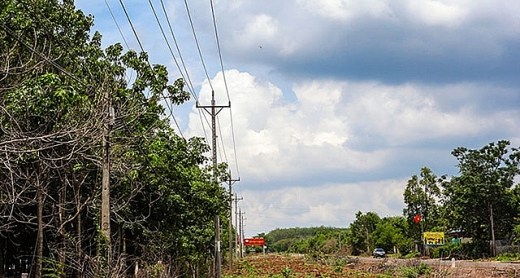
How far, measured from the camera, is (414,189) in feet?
258

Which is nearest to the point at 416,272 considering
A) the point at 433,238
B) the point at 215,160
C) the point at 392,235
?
the point at 215,160

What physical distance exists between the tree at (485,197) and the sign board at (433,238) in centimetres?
923

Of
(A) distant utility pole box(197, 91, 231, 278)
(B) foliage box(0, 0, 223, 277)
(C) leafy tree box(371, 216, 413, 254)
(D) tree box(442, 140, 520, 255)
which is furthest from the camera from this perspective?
(C) leafy tree box(371, 216, 413, 254)

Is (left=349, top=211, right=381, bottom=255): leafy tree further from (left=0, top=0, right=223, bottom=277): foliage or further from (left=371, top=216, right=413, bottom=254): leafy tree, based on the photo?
(left=0, top=0, right=223, bottom=277): foliage

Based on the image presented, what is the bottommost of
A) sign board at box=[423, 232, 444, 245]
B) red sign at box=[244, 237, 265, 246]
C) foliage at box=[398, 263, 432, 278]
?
foliage at box=[398, 263, 432, 278]

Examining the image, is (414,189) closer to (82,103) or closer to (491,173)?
(491,173)

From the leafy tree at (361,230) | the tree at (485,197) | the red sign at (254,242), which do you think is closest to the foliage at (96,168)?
the tree at (485,197)

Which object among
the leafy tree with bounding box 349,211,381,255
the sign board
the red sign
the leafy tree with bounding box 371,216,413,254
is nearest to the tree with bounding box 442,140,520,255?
the sign board

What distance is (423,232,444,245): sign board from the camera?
247 feet

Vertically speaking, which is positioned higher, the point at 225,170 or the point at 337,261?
the point at 225,170

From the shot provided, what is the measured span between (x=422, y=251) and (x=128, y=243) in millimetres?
56453

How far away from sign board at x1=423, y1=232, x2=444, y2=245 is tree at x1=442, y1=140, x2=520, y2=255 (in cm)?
923

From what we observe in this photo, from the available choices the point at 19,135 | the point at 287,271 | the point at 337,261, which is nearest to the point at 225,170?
the point at 287,271

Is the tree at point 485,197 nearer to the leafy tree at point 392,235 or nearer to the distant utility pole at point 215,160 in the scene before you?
the leafy tree at point 392,235
